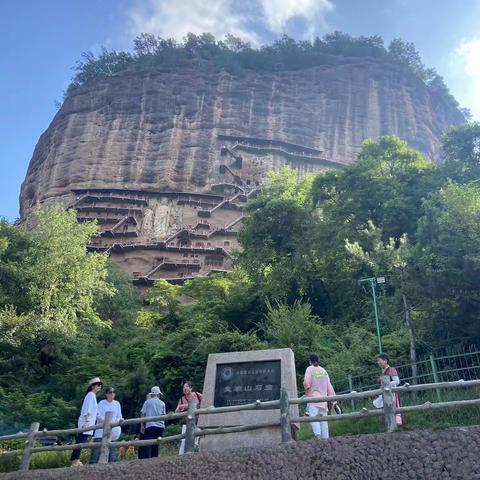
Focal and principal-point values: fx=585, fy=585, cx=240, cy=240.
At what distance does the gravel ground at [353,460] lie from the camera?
7.20m

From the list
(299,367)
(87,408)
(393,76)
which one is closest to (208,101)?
(393,76)

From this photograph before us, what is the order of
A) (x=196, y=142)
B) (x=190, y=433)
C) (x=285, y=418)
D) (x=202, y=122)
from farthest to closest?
(x=202, y=122), (x=196, y=142), (x=190, y=433), (x=285, y=418)

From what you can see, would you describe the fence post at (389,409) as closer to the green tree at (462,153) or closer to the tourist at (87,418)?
the tourist at (87,418)

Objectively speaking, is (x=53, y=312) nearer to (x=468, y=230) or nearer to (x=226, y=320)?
(x=226, y=320)

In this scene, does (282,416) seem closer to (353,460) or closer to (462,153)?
(353,460)

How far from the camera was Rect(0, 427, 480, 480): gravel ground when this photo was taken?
7.20 metres

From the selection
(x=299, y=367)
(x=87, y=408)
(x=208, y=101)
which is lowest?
(x=87, y=408)

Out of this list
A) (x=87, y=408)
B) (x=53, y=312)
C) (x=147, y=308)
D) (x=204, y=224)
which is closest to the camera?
(x=87, y=408)

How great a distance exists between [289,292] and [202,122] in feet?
145

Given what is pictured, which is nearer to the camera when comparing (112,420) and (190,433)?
(190,433)

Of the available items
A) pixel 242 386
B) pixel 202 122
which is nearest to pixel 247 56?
pixel 202 122

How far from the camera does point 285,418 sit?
8.15m

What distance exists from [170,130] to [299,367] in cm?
5166

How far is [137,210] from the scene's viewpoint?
57750mm
